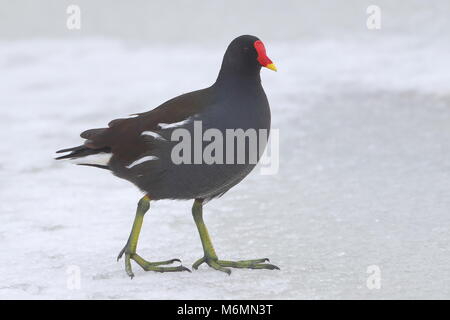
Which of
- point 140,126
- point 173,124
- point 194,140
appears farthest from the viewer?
point 140,126

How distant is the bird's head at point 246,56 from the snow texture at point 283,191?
1.02 m

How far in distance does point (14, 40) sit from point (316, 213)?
8.23 meters

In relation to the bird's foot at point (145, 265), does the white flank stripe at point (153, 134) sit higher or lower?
higher

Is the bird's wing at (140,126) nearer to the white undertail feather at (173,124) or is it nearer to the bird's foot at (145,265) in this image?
the white undertail feather at (173,124)

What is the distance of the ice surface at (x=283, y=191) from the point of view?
4324 millimetres

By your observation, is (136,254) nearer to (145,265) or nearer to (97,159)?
(145,265)

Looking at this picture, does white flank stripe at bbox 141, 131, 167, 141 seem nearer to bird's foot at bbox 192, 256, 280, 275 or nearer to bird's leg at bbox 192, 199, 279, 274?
bird's leg at bbox 192, 199, 279, 274

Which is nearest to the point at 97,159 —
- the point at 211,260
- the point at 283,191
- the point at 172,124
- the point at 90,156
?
the point at 90,156

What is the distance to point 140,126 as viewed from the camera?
4.34 meters

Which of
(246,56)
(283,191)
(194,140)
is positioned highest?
(246,56)

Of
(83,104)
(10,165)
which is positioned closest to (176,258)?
(10,165)

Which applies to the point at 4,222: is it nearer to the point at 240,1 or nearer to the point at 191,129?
the point at 191,129

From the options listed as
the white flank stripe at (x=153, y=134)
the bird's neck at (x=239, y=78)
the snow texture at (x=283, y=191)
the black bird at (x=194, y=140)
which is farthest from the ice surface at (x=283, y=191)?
the bird's neck at (x=239, y=78)

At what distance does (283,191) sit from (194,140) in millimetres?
2007
